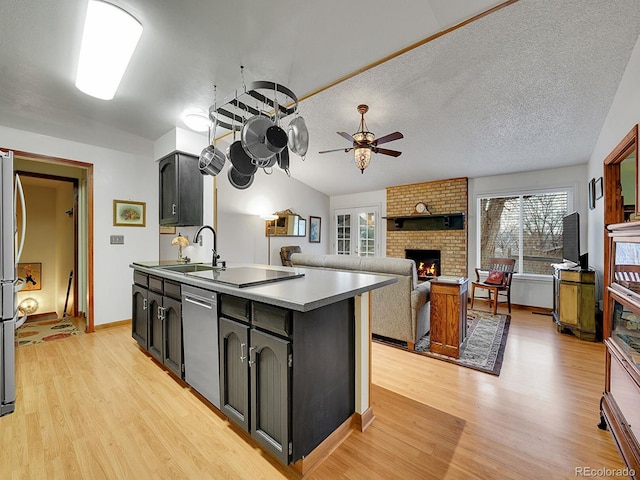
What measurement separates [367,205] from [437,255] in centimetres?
209

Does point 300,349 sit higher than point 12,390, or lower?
higher

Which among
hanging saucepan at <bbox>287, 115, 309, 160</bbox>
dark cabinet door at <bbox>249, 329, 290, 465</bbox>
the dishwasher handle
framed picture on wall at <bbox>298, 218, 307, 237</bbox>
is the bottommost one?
dark cabinet door at <bbox>249, 329, 290, 465</bbox>

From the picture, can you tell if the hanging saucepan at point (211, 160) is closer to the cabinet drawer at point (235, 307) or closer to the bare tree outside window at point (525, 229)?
the cabinet drawer at point (235, 307)

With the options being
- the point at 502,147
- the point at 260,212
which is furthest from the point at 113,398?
the point at 502,147

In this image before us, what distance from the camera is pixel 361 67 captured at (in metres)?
2.26

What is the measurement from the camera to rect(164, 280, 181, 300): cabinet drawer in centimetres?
215

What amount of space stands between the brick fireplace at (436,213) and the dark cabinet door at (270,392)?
4.93 m

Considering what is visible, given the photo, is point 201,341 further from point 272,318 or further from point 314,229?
point 314,229

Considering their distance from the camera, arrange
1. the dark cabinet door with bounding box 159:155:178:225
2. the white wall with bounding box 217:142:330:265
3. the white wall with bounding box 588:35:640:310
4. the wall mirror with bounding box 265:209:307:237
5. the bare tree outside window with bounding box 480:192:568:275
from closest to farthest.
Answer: the white wall with bounding box 588:35:640:310 < the dark cabinet door with bounding box 159:155:178:225 < the bare tree outside window with bounding box 480:192:568:275 < the white wall with bounding box 217:142:330:265 < the wall mirror with bounding box 265:209:307:237

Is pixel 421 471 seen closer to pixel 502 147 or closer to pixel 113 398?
pixel 113 398

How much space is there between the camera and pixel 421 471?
1431mm

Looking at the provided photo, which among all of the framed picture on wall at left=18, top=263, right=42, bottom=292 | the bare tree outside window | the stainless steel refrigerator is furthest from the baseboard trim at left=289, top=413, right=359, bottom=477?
the framed picture on wall at left=18, top=263, right=42, bottom=292

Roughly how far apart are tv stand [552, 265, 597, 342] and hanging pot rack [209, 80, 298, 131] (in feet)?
12.4

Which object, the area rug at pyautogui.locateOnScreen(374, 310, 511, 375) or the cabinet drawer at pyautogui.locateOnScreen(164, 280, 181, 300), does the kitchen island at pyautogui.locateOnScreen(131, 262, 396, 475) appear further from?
the area rug at pyautogui.locateOnScreen(374, 310, 511, 375)
